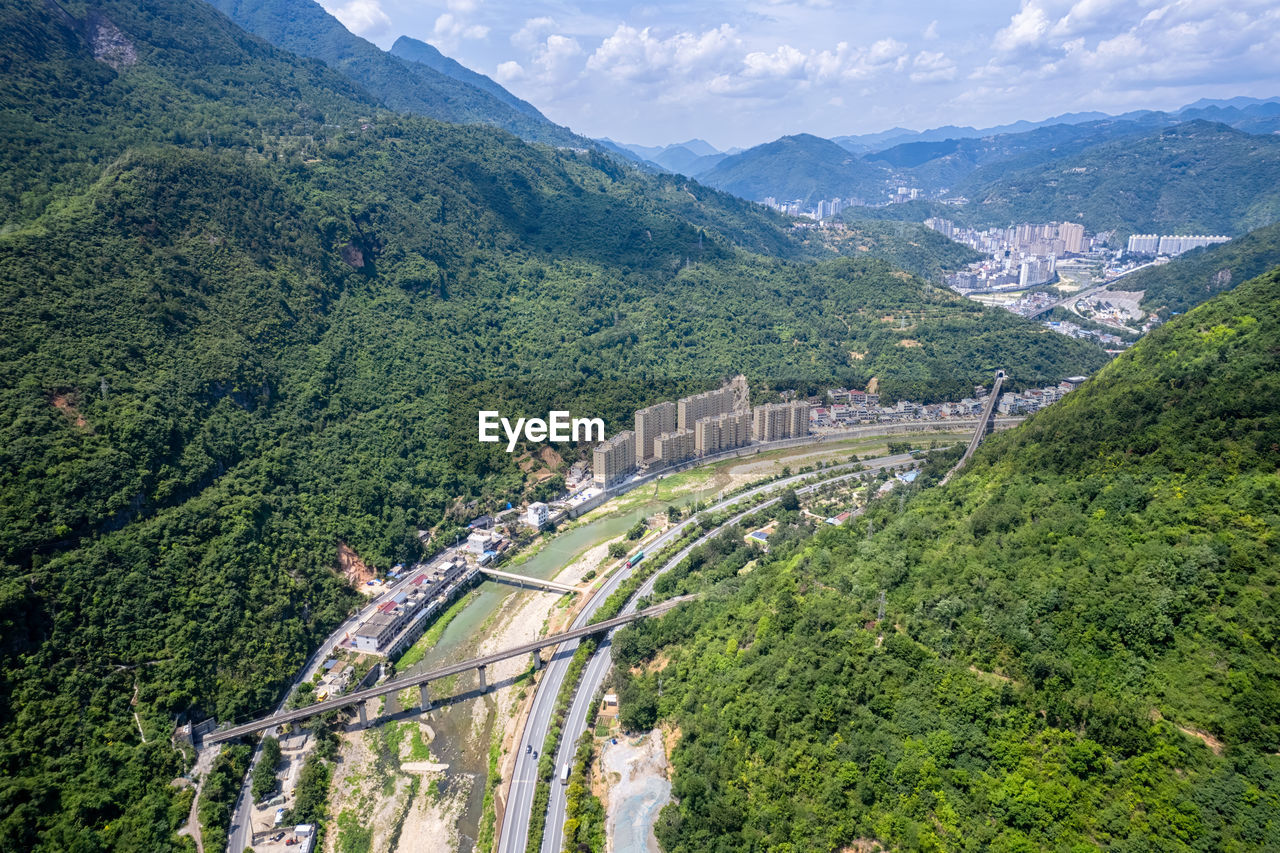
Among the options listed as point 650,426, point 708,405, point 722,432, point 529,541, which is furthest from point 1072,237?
point 529,541

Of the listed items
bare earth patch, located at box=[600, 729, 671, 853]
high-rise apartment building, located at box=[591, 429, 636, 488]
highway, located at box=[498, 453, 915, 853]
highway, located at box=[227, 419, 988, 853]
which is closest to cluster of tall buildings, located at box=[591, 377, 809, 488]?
high-rise apartment building, located at box=[591, 429, 636, 488]

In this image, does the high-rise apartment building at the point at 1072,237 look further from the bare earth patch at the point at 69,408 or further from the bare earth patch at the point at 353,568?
the bare earth patch at the point at 69,408

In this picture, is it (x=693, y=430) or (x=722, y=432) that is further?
(x=722, y=432)

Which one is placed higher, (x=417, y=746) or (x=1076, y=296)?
(x=1076, y=296)

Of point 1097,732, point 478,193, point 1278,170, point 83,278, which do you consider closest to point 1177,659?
point 1097,732

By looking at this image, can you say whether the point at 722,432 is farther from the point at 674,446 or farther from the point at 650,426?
the point at 650,426

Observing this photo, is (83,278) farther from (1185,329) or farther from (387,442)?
(1185,329)

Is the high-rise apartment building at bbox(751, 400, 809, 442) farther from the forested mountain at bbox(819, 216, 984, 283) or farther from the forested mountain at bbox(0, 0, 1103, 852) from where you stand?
the forested mountain at bbox(819, 216, 984, 283)

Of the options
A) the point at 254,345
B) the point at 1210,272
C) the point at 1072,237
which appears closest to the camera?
the point at 254,345
